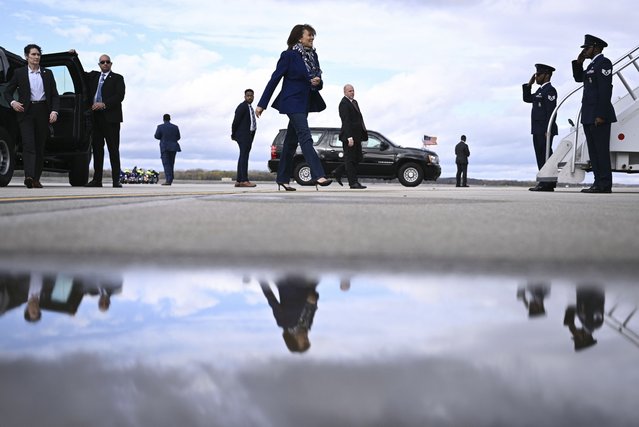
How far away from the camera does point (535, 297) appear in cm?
206

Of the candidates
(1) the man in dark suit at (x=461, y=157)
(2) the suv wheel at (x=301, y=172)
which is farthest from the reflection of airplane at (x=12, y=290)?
(1) the man in dark suit at (x=461, y=157)

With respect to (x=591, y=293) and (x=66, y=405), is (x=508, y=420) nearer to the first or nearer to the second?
(x=66, y=405)

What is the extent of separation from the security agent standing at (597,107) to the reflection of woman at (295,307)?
10.1m

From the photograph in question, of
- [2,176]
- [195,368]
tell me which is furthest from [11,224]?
[2,176]

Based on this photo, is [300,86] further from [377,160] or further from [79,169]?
[377,160]

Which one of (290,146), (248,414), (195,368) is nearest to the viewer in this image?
(248,414)

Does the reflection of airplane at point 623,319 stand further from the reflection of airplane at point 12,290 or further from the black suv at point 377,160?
the black suv at point 377,160

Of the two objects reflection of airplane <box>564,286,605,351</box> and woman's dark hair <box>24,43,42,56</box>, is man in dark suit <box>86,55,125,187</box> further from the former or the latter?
reflection of airplane <box>564,286,605,351</box>

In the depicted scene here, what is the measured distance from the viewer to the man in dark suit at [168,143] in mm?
19609

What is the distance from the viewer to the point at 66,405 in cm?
118

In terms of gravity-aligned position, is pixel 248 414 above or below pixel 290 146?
below

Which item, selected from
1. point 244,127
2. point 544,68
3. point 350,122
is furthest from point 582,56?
point 244,127

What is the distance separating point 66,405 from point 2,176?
11.2m

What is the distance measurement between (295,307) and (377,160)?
21.5 meters
